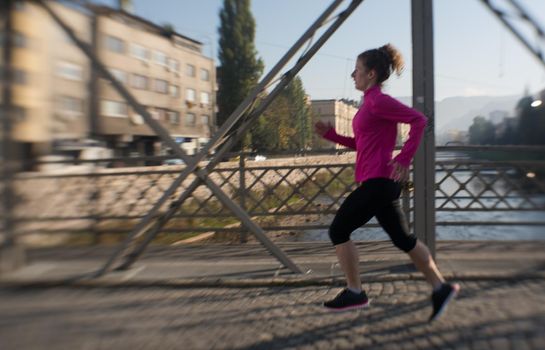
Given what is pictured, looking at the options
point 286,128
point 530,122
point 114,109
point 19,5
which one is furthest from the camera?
point 286,128

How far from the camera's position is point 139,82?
16.6ft

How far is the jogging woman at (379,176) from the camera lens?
328cm

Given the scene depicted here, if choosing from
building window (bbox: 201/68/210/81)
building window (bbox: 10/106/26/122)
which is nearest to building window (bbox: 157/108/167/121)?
building window (bbox: 201/68/210/81)

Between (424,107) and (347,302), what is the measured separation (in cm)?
195

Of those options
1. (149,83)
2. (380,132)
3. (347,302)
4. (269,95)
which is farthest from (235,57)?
(347,302)

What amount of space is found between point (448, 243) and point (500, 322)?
2.66 meters

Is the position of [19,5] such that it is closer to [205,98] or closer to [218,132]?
[218,132]

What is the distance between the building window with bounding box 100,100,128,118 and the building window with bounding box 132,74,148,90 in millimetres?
269

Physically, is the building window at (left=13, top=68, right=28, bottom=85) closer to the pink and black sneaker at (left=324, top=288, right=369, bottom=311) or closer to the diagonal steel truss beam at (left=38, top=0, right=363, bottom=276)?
the diagonal steel truss beam at (left=38, top=0, right=363, bottom=276)

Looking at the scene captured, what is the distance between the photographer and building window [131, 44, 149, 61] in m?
5.00

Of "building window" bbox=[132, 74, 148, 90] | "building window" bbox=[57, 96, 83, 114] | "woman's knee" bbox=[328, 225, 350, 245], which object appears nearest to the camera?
"woman's knee" bbox=[328, 225, 350, 245]

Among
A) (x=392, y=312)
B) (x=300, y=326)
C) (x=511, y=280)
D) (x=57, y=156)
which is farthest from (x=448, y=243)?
(x=57, y=156)

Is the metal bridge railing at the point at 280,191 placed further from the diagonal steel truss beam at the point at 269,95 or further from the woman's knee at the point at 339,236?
the woman's knee at the point at 339,236

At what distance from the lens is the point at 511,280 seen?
4.13 metres
